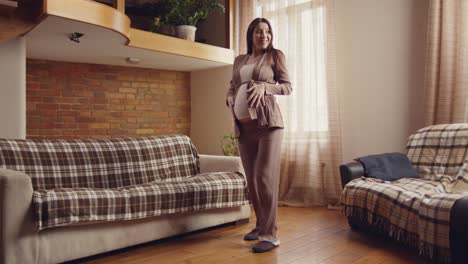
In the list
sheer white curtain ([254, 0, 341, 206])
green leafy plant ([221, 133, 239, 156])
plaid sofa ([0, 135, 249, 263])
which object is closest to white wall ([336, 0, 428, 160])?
sheer white curtain ([254, 0, 341, 206])

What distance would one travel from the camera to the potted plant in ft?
15.7

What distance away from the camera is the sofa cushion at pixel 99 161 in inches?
112

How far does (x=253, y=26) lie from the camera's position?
279 centimetres

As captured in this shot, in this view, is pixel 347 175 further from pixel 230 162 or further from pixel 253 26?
pixel 253 26

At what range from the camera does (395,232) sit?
262 cm

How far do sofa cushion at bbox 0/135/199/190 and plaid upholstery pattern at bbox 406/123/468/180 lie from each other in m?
1.85

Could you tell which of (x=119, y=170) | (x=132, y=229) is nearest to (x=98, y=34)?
(x=119, y=170)

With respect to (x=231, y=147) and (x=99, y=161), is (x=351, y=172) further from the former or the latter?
(x=231, y=147)

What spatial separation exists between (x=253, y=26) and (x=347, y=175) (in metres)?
1.30

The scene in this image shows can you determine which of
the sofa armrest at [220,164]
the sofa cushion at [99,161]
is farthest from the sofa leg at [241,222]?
the sofa cushion at [99,161]

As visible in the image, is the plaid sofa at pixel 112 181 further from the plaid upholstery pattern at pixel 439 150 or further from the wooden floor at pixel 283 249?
Answer: the plaid upholstery pattern at pixel 439 150

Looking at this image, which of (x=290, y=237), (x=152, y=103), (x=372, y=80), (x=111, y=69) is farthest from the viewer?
(x=152, y=103)

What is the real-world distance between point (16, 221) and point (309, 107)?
9.99 feet

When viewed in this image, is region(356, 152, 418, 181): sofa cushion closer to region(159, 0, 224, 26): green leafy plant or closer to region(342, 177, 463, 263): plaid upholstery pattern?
region(342, 177, 463, 263): plaid upholstery pattern
